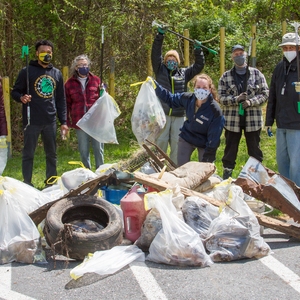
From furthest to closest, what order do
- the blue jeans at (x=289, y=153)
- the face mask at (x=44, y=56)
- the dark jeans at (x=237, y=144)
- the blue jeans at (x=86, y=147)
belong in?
the blue jeans at (x=86, y=147)
the dark jeans at (x=237, y=144)
the face mask at (x=44, y=56)
the blue jeans at (x=289, y=153)

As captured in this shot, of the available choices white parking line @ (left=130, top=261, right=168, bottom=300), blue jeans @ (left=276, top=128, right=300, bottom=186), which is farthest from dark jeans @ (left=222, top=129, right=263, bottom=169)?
white parking line @ (left=130, top=261, right=168, bottom=300)

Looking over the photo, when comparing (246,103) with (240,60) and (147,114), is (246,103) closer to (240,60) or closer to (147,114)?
(240,60)

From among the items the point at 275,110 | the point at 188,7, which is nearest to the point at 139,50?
the point at 188,7

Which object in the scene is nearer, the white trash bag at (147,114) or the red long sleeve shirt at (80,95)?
the white trash bag at (147,114)

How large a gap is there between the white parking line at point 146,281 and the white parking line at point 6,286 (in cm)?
91

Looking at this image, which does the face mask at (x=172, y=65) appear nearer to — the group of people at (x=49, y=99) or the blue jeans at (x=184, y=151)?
the group of people at (x=49, y=99)

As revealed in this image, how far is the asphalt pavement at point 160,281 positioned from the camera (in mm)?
4172

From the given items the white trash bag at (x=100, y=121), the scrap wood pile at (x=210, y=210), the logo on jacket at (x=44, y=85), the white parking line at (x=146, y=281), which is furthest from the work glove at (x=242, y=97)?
the white parking line at (x=146, y=281)

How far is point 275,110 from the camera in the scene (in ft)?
22.2

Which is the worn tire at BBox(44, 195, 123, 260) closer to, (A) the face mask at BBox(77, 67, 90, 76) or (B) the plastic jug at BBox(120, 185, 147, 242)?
(B) the plastic jug at BBox(120, 185, 147, 242)

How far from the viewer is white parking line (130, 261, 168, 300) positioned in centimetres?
417

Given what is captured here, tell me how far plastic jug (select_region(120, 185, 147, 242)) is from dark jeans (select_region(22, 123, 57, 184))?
6.98 ft

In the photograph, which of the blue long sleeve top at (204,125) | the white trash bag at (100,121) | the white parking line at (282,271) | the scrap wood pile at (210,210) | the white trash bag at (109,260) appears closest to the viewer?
the white parking line at (282,271)

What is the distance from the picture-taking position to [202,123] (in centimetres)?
643
